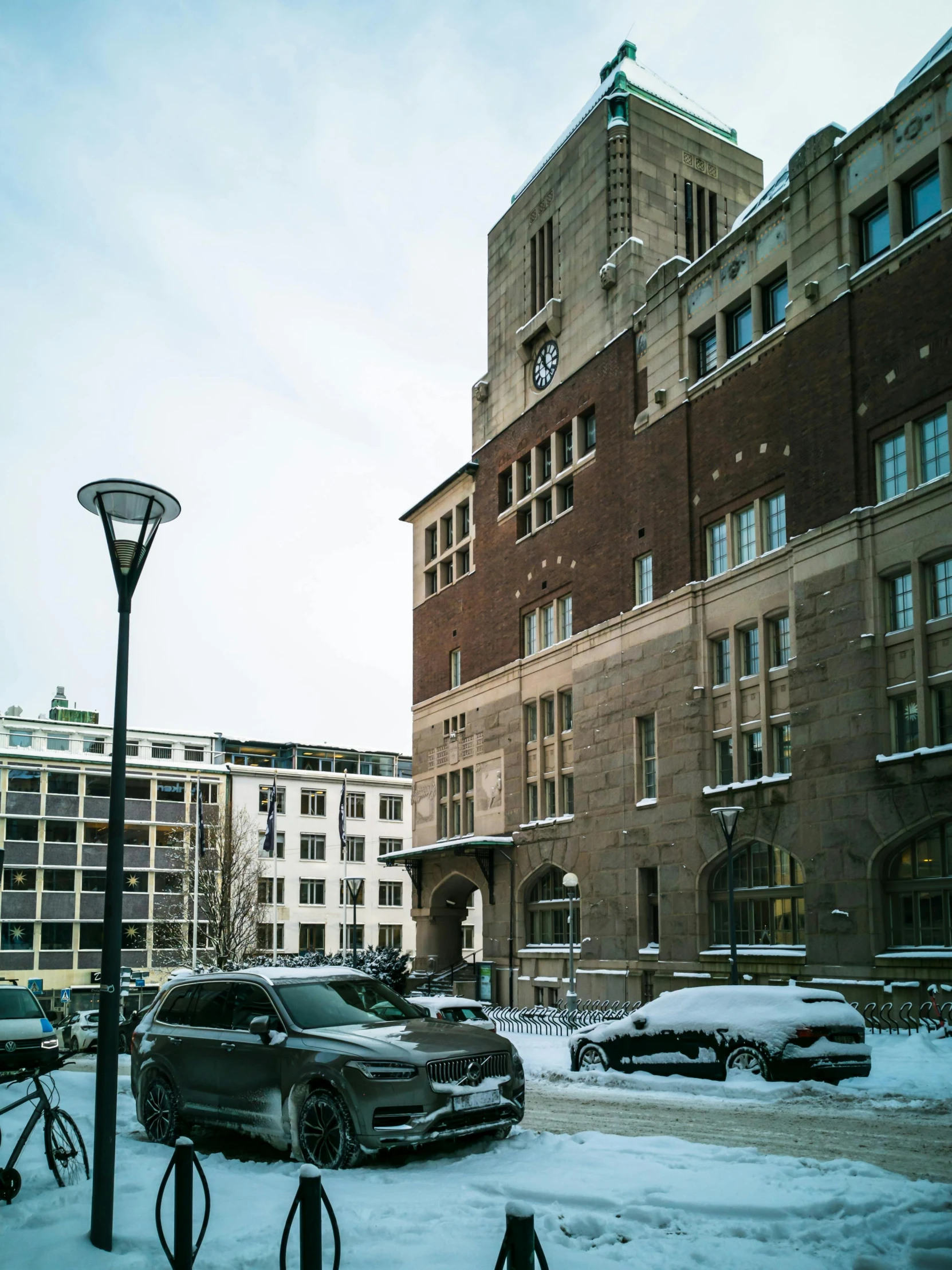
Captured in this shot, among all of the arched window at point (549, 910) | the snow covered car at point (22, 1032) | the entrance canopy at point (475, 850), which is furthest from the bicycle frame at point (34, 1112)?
the entrance canopy at point (475, 850)

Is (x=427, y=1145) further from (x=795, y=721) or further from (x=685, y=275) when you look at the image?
(x=685, y=275)

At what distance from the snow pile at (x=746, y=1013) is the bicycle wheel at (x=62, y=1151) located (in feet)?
31.2

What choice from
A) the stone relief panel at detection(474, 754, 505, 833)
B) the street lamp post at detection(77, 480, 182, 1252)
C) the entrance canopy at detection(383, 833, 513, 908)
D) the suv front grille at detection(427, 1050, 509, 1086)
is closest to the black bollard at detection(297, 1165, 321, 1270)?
the street lamp post at detection(77, 480, 182, 1252)

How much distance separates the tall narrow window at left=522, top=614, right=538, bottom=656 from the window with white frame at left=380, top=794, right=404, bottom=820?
41553mm

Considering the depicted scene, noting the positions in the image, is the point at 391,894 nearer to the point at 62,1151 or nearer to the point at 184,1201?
the point at 62,1151

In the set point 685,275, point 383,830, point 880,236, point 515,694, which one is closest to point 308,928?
point 383,830

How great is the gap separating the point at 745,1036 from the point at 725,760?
54.5 feet

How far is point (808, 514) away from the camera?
97.7 feet

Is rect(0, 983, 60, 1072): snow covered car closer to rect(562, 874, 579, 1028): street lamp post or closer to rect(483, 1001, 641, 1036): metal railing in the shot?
rect(483, 1001, 641, 1036): metal railing

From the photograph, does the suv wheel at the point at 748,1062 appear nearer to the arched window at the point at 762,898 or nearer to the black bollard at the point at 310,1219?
the black bollard at the point at 310,1219

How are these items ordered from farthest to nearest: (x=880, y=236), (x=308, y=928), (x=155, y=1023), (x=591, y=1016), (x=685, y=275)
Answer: (x=308, y=928)
(x=685, y=275)
(x=591, y=1016)
(x=880, y=236)
(x=155, y=1023)

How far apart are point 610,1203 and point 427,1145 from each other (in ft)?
12.4

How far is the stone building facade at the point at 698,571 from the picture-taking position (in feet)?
89.4

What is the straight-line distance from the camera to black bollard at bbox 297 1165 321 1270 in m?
5.52
